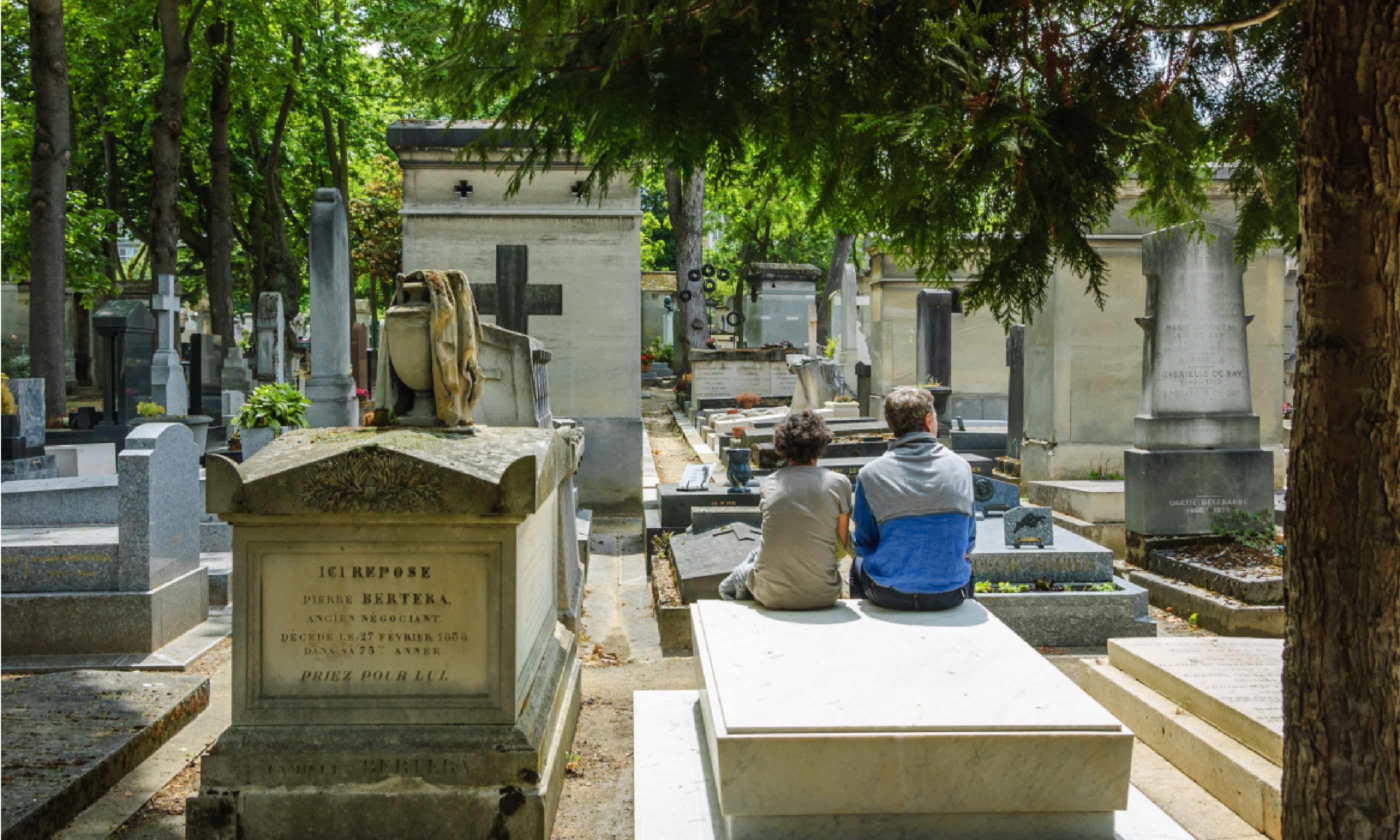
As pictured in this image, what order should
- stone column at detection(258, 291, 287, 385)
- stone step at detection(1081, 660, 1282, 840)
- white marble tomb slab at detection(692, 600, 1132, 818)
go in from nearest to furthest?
white marble tomb slab at detection(692, 600, 1132, 818) → stone step at detection(1081, 660, 1282, 840) → stone column at detection(258, 291, 287, 385)

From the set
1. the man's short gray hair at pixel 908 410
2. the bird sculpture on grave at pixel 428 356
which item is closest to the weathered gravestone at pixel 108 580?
the bird sculpture on grave at pixel 428 356

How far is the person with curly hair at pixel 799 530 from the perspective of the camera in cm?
521

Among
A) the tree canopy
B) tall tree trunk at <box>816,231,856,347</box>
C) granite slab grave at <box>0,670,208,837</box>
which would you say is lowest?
granite slab grave at <box>0,670,208,837</box>

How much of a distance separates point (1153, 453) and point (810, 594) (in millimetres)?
6290

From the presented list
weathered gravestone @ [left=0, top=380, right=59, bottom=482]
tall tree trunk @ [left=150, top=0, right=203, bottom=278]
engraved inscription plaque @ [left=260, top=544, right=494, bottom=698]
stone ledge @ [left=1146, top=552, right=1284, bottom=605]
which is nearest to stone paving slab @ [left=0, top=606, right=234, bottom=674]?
engraved inscription plaque @ [left=260, top=544, right=494, bottom=698]

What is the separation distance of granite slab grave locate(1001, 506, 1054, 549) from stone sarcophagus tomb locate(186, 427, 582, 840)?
471cm

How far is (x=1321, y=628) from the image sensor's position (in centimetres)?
304

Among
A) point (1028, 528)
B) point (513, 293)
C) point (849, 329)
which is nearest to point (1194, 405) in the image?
point (1028, 528)

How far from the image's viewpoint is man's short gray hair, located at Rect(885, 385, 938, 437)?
17.8 ft

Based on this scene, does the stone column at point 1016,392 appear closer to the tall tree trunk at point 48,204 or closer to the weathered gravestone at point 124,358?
the tall tree trunk at point 48,204

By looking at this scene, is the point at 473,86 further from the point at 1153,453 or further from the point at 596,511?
the point at 596,511

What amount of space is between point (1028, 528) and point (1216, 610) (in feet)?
4.94

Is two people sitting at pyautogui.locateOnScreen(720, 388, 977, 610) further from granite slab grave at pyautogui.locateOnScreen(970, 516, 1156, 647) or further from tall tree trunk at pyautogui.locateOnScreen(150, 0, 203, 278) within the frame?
tall tree trunk at pyautogui.locateOnScreen(150, 0, 203, 278)

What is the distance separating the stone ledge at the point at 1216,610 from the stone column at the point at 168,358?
14285 mm
